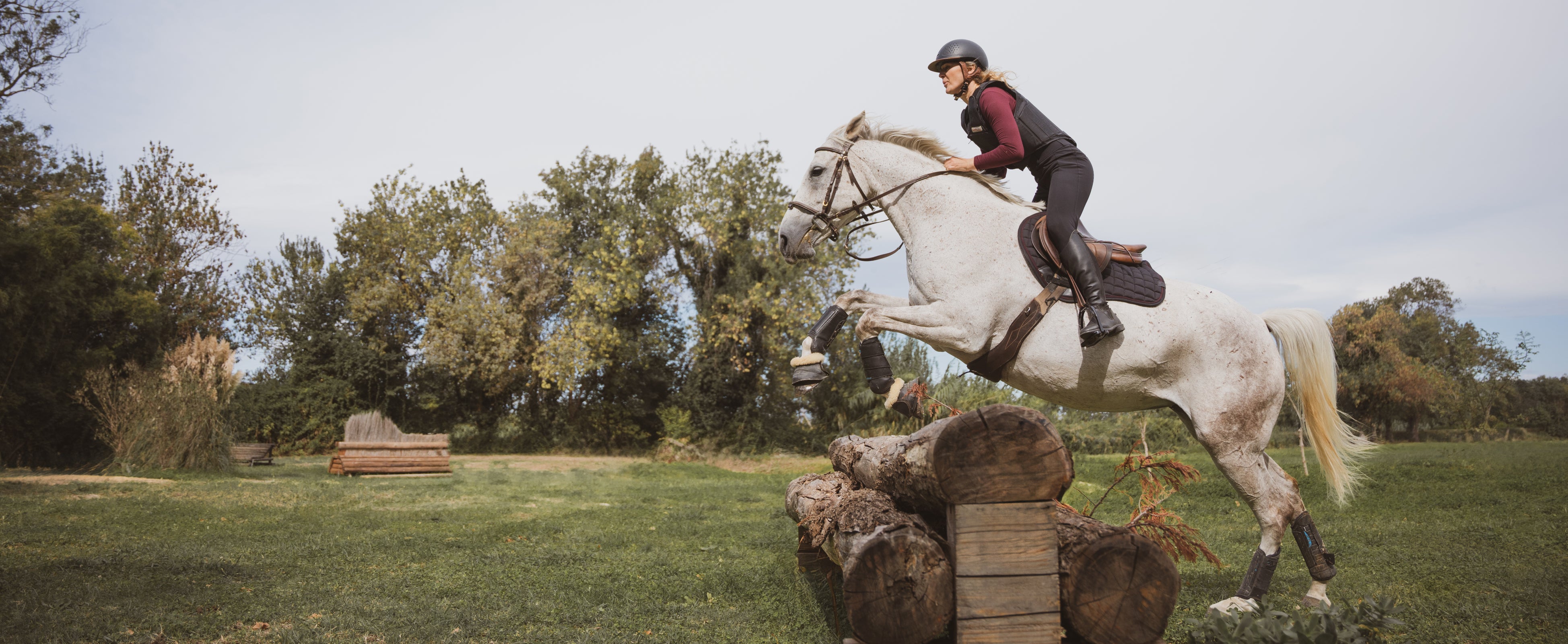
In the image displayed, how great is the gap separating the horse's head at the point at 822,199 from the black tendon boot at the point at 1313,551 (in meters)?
2.91

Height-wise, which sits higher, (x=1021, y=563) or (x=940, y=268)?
(x=940, y=268)

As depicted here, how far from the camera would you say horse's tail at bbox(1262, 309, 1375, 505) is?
440 cm

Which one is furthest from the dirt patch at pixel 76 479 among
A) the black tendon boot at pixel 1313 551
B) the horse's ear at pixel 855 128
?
the black tendon boot at pixel 1313 551

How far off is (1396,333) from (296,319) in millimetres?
40670

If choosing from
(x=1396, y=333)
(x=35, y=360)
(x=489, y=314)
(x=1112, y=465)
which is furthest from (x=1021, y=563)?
(x=1396, y=333)

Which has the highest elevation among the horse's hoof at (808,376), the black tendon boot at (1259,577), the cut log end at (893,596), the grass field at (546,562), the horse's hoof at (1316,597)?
the horse's hoof at (808,376)

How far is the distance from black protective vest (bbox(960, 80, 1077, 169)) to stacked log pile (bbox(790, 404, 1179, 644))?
1771 millimetres

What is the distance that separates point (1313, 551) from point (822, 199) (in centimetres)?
324

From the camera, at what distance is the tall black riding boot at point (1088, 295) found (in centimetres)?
355

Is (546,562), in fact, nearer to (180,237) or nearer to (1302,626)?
(1302,626)

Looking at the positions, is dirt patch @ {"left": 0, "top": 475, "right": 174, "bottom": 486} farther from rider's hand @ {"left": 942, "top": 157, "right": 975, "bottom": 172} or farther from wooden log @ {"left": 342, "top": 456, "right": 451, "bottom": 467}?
rider's hand @ {"left": 942, "top": 157, "right": 975, "bottom": 172}

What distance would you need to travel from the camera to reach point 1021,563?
2.89m

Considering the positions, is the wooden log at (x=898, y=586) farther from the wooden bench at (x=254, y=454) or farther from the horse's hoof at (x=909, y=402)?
the wooden bench at (x=254, y=454)

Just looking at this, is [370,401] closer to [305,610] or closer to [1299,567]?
[305,610]
